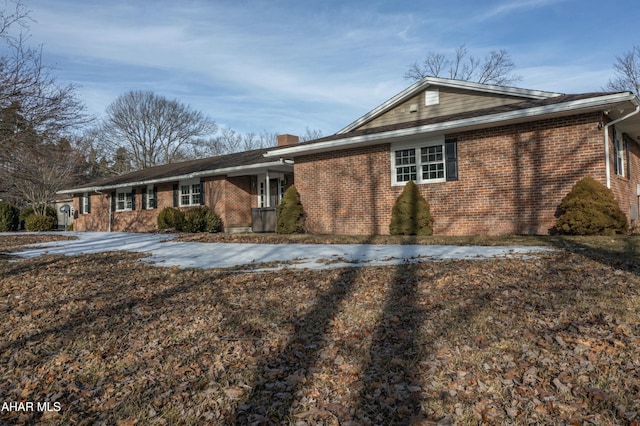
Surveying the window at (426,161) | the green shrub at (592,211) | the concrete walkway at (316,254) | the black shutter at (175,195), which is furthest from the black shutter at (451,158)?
the black shutter at (175,195)

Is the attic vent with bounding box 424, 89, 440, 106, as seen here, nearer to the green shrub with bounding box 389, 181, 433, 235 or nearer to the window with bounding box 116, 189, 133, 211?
the green shrub with bounding box 389, 181, 433, 235

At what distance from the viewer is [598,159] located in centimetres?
995

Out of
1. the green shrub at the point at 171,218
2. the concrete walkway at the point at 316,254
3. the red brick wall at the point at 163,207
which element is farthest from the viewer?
the green shrub at the point at 171,218

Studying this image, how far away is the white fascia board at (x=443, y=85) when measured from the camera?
1222 cm

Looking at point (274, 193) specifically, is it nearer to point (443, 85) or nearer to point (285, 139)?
point (285, 139)

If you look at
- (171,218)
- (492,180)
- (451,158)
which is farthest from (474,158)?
(171,218)

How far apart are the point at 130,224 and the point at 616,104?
22014 millimetres

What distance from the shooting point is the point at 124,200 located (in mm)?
24375

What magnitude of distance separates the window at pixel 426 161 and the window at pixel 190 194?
35.0 feet

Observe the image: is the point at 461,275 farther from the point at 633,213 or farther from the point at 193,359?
the point at 633,213

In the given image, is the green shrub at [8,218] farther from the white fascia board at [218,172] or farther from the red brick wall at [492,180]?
the red brick wall at [492,180]

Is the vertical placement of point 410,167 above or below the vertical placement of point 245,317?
above

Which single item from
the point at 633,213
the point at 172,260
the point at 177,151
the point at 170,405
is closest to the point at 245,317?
the point at 170,405

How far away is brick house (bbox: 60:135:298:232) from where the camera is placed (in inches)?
706
